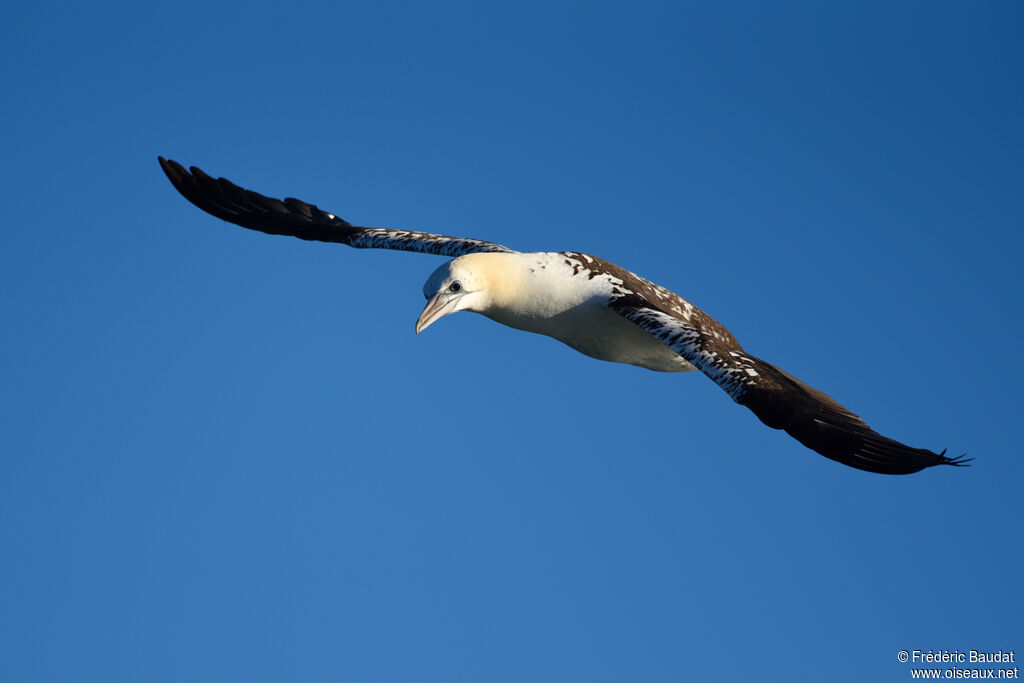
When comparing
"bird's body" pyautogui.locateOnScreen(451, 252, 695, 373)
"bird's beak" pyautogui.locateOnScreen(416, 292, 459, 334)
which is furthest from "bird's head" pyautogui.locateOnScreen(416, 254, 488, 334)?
"bird's body" pyautogui.locateOnScreen(451, 252, 695, 373)

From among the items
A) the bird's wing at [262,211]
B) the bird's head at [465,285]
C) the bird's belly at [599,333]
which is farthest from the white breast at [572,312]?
the bird's wing at [262,211]

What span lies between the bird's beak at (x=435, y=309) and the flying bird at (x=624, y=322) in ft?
0.05

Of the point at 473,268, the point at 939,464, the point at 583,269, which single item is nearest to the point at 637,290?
the point at 583,269

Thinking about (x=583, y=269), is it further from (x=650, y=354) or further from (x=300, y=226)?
(x=300, y=226)

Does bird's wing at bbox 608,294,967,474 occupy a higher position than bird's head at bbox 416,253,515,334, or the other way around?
bird's head at bbox 416,253,515,334

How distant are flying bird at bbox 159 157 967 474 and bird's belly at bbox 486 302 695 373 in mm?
14

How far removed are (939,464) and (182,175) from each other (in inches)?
551

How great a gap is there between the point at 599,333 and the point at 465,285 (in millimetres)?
2177

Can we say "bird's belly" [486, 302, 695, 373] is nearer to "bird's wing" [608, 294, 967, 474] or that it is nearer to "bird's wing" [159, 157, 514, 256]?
"bird's wing" [608, 294, 967, 474]

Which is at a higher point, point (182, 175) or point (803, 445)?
point (182, 175)

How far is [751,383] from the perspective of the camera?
13219 millimetres

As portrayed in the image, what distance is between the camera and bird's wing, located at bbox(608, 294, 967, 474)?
476 inches

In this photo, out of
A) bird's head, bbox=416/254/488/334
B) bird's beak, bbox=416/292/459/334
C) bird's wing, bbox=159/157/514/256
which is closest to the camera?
bird's beak, bbox=416/292/459/334

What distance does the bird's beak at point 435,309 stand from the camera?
15070 mm
